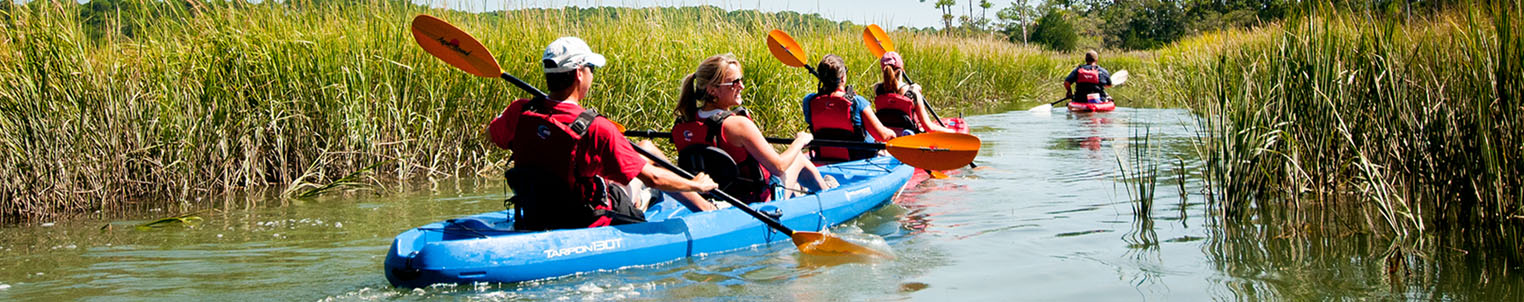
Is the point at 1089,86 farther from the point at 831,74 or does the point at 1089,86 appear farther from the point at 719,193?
the point at 719,193

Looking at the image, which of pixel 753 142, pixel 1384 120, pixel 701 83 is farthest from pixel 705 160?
pixel 1384 120

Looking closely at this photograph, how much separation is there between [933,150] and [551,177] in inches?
111

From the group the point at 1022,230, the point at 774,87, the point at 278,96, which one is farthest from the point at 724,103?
the point at 774,87

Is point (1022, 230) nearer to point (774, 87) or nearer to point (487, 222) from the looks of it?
point (487, 222)

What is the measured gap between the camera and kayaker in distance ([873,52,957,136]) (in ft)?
26.7

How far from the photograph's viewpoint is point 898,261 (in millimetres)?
5098

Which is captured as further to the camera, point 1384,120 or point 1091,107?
point 1091,107

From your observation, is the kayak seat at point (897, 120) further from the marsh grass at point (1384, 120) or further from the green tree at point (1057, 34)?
the green tree at point (1057, 34)

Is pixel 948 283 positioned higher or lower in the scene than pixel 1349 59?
lower

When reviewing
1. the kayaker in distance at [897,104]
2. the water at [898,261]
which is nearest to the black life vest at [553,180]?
the water at [898,261]

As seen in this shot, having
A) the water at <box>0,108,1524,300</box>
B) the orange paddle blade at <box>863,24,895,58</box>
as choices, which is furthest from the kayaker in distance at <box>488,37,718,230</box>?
the orange paddle blade at <box>863,24,895,58</box>

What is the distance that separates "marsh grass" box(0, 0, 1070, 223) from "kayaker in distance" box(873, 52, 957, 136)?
1750mm

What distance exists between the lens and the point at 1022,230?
5.84m

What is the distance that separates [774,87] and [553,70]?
5.95 m
